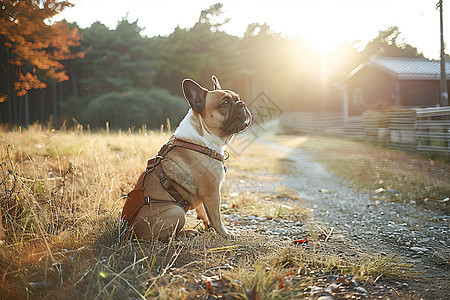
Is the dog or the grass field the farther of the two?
the dog

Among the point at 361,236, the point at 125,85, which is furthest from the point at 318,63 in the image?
the point at 361,236

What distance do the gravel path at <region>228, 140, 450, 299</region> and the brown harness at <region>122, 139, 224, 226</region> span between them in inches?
61.0

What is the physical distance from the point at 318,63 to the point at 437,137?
25676 millimetres

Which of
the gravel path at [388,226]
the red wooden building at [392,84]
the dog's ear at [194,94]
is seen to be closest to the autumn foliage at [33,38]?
the dog's ear at [194,94]

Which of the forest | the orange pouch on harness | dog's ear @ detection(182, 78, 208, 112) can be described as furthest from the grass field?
the forest

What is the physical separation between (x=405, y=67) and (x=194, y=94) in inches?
722

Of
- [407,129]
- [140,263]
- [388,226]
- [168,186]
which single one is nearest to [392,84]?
[407,129]

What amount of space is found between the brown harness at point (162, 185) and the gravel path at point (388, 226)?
5.08 feet

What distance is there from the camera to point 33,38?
4098 millimetres

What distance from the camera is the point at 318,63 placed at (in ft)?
105

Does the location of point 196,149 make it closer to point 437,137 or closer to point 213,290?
point 213,290

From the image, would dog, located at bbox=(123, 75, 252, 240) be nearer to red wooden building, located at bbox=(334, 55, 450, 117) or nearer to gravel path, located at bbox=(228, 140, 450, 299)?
gravel path, located at bbox=(228, 140, 450, 299)

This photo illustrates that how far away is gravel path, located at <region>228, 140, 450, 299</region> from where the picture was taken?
291 centimetres

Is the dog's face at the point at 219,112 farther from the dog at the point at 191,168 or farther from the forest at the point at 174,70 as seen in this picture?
the forest at the point at 174,70
